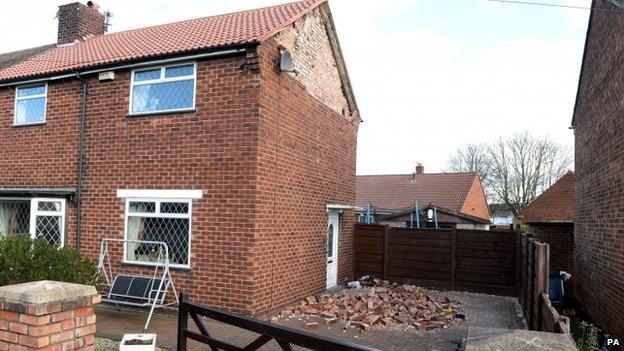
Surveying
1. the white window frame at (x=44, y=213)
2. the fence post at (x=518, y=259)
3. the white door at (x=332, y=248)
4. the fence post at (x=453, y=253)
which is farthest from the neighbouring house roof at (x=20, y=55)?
the fence post at (x=518, y=259)

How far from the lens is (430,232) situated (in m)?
13.2

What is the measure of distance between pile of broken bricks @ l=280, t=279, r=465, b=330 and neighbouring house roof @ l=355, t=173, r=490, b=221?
20278mm

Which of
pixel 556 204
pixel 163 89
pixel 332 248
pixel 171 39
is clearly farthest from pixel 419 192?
pixel 163 89

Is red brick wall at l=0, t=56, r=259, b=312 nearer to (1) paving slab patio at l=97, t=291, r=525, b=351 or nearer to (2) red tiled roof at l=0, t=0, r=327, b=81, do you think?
(2) red tiled roof at l=0, t=0, r=327, b=81

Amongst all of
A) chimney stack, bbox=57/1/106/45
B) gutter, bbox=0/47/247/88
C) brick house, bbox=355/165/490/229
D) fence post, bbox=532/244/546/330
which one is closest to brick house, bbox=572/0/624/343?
fence post, bbox=532/244/546/330

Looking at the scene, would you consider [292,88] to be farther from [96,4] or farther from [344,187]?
[96,4]

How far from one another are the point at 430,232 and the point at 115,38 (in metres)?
9.71

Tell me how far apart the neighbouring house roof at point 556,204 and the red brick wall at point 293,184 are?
21.4 metres

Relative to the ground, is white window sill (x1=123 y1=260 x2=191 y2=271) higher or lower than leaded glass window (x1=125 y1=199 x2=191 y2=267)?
lower

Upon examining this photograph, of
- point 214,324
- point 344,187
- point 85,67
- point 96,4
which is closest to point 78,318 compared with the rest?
point 214,324

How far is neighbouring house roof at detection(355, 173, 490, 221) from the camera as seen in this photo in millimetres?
31516

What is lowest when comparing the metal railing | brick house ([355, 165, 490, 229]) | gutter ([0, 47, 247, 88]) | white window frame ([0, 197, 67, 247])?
the metal railing

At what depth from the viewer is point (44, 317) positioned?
344cm

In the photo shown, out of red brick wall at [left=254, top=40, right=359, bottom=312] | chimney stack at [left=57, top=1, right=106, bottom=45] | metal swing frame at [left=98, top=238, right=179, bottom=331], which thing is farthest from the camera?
chimney stack at [left=57, top=1, right=106, bottom=45]
